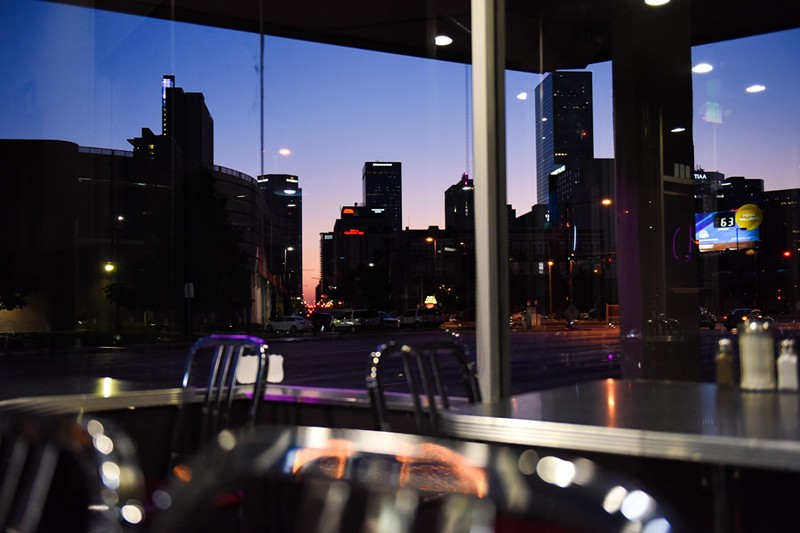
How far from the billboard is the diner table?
59 centimetres

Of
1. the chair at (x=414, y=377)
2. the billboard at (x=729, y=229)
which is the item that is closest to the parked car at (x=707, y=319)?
the billboard at (x=729, y=229)

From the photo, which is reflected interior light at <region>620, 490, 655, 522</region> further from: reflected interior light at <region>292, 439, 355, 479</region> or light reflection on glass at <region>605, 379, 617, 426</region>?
light reflection on glass at <region>605, 379, 617, 426</region>

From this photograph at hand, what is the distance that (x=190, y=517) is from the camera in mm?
648

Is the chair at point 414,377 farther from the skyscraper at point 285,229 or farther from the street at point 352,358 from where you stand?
the skyscraper at point 285,229

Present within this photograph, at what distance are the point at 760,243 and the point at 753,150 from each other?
34 cm

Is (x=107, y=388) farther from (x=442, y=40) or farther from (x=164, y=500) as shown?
(x=164, y=500)

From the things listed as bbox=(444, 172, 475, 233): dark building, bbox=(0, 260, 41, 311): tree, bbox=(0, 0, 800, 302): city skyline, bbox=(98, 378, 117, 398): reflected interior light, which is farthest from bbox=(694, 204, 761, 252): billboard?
bbox=(0, 260, 41, 311): tree

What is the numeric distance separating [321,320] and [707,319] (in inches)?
73.8

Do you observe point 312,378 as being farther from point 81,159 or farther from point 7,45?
point 7,45

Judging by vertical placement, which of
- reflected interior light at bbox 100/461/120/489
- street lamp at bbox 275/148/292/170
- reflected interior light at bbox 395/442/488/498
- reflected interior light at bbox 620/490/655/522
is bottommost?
reflected interior light at bbox 100/461/120/489

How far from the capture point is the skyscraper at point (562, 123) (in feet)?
10.4

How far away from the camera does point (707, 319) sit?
2.88m

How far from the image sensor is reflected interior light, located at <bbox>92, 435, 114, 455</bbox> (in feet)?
2.77

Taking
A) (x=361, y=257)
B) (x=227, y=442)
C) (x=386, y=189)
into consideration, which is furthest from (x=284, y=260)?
(x=227, y=442)
